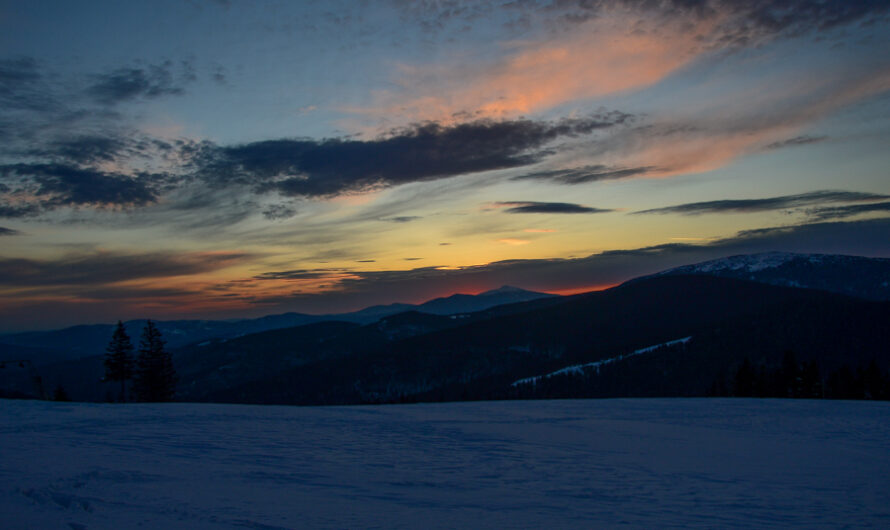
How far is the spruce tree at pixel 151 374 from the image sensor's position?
48438 mm

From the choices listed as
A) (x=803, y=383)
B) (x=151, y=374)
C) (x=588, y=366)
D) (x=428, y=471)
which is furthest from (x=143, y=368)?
(x=588, y=366)

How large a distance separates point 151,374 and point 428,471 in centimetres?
4641

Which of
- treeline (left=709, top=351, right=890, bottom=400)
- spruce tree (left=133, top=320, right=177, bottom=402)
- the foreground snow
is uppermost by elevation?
the foreground snow

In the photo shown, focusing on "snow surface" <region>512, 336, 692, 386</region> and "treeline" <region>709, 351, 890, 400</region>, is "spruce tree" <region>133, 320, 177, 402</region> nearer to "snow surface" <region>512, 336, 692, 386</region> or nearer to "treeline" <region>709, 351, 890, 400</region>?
"treeline" <region>709, 351, 890, 400</region>

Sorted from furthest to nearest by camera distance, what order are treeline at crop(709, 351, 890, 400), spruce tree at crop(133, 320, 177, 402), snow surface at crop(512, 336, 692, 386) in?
snow surface at crop(512, 336, 692, 386) < treeline at crop(709, 351, 890, 400) < spruce tree at crop(133, 320, 177, 402)

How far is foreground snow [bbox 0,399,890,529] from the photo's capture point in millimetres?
7633

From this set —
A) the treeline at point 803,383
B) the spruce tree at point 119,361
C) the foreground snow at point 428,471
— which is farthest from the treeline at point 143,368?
the treeline at point 803,383

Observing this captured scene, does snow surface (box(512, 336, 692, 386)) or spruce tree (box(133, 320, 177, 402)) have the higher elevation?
spruce tree (box(133, 320, 177, 402))

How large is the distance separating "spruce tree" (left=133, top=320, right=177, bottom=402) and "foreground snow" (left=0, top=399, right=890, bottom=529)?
30.3m

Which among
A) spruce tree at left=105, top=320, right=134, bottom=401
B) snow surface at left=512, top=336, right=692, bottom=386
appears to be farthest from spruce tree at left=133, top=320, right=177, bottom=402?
snow surface at left=512, top=336, right=692, bottom=386

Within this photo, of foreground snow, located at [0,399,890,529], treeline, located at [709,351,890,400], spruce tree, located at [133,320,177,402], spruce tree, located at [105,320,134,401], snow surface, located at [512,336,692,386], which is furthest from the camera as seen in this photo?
snow surface, located at [512,336,692,386]

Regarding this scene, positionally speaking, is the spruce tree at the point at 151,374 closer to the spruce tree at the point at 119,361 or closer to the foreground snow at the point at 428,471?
the spruce tree at the point at 119,361

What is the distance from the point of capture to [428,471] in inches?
441

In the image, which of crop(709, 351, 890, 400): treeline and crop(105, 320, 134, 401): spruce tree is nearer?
crop(105, 320, 134, 401): spruce tree
